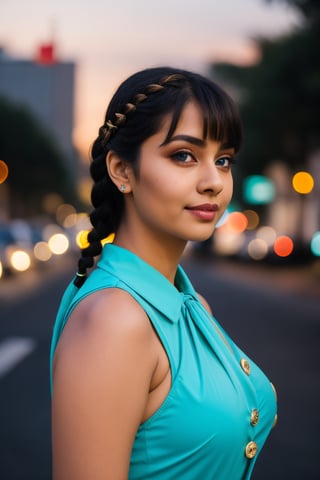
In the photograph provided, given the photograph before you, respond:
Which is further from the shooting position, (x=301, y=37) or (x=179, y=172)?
(x=301, y=37)

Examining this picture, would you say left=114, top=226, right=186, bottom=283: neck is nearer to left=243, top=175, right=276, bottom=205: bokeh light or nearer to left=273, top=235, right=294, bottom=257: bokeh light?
left=273, top=235, right=294, bottom=257: bokeh light

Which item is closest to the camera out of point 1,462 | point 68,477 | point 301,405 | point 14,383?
point 68,477

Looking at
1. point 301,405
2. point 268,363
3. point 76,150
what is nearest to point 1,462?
point 301,405

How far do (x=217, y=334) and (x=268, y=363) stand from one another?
7321 millimetres

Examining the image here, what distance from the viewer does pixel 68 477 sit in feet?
4.83

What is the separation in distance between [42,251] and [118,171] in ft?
89.9

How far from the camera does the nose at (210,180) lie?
179cm

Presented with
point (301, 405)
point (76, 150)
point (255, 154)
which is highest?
point (301, 405)

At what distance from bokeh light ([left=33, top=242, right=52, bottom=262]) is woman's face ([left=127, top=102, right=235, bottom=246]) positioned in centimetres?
2539

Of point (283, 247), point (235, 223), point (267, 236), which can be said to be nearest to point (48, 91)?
point (235, 223)

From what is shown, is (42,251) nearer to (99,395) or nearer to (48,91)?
(99,395)

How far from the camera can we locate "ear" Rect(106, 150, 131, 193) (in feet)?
6.07

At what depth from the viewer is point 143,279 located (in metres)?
1.74

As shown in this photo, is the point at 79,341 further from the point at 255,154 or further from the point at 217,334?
the point at 255,154
